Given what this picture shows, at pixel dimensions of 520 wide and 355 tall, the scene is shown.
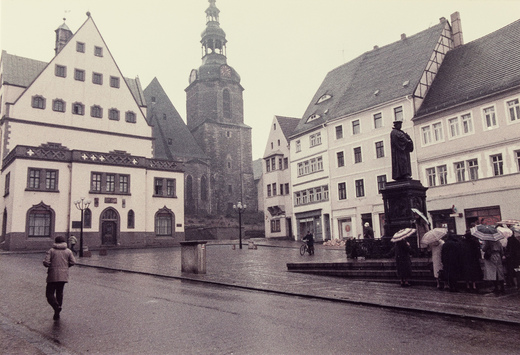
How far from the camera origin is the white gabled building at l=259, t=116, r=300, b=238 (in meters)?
53.1

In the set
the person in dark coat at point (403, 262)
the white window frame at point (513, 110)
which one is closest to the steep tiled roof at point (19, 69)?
the white window frame at point (513, 110)

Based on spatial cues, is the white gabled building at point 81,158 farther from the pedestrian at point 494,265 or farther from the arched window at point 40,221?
the pedestrian at point 494,265

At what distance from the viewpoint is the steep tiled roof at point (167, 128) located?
6594 cm

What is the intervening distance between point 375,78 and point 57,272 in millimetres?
40076

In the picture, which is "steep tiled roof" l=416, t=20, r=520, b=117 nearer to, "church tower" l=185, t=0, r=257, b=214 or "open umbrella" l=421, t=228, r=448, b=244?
"open umbrella" l=421, t=228, r=448, b=244

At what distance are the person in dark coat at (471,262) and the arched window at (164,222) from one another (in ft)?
115

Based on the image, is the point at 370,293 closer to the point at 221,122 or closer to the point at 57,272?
the point at 57,272

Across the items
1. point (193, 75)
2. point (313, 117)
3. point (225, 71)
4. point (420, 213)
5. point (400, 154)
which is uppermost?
point (193, 75)

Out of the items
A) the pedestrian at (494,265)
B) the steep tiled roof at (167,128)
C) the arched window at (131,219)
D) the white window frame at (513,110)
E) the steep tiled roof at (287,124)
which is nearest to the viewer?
the pedestrian at (494,265)

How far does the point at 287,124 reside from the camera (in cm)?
5644

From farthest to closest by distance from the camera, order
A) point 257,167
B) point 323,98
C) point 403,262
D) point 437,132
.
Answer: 1. point 257,167
2. point 323,98
3. point 437,132
4. point 403,262

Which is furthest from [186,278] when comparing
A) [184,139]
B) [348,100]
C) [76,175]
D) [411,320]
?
[184,139]

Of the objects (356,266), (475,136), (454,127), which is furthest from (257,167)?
(356,266)

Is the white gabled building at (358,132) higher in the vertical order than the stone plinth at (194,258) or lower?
higher
